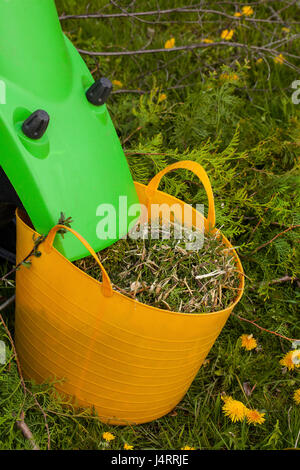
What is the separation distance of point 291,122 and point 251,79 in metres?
0.54

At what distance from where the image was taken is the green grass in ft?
4.80

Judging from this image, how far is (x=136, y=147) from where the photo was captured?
6.09ft

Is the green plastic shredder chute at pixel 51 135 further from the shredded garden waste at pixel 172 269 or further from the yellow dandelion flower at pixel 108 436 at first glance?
the yellow dandelion flower at pixel 108 436

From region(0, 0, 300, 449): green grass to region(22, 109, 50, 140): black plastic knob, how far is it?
579 millimetres

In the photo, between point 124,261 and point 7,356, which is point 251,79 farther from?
point 7,356

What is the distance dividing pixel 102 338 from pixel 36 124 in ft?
1.71

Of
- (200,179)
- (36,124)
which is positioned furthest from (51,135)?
(200,179)

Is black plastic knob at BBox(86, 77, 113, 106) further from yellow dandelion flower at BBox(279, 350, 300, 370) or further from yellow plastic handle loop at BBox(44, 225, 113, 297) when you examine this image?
yellow dandelion flower at BBox(279, 350, 300, 370)

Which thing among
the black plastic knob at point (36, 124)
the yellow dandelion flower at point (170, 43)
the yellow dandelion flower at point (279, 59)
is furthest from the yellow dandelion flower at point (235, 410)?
the yellow dandelion flower at point (170, 43)

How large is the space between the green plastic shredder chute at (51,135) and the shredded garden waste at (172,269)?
0.09 m

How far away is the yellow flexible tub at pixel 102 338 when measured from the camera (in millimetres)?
1241

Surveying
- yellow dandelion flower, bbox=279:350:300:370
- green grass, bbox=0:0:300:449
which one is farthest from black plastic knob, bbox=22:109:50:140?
yellow dandelion flower, bbox=279:350:300:370

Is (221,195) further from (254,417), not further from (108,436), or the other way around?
(108,436)

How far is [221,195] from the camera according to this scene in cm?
187
